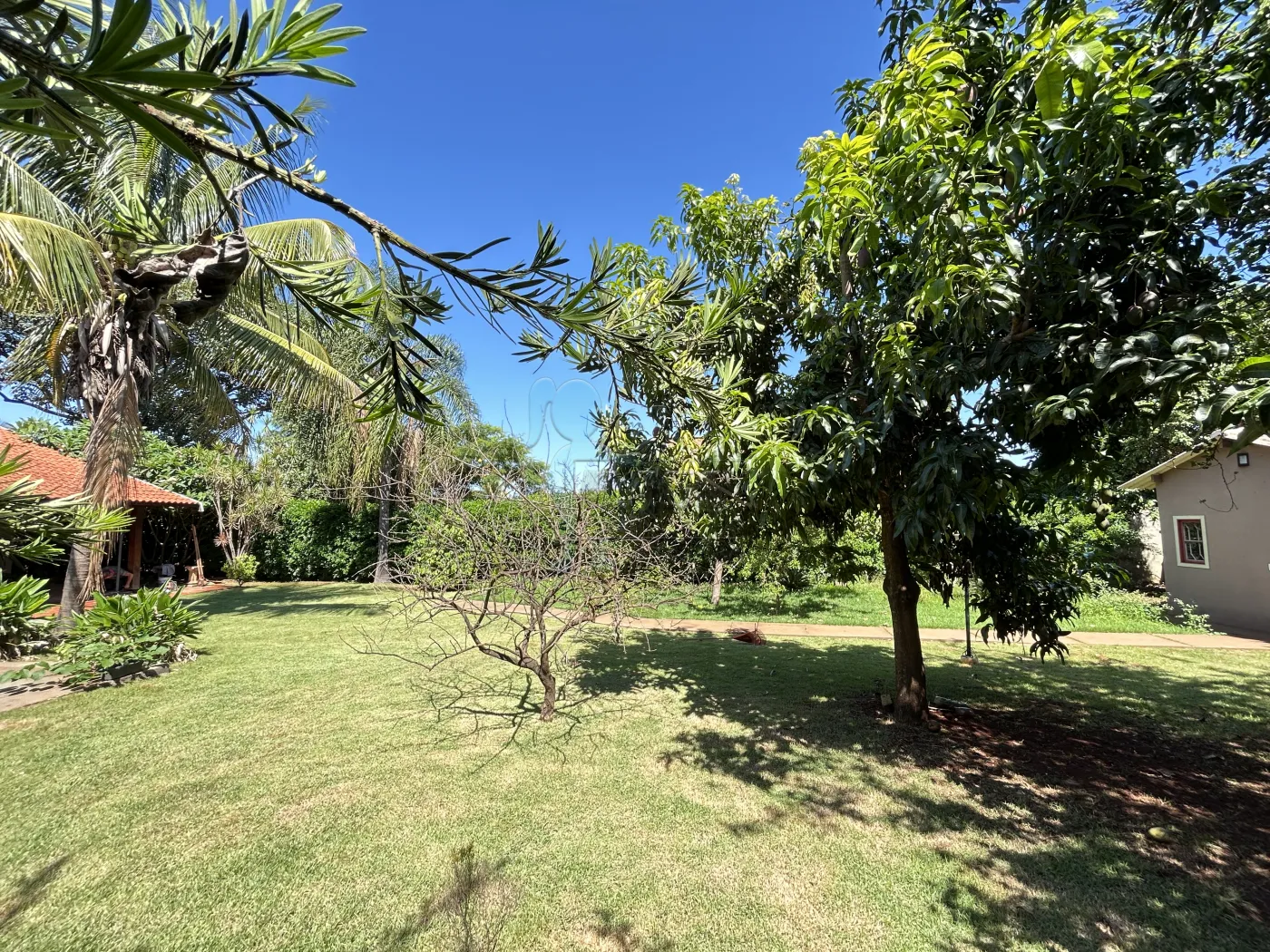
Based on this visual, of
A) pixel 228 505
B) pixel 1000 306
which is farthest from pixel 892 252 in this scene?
pixel 228 505

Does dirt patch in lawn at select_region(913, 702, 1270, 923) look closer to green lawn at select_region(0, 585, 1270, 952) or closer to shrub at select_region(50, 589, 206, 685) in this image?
green lawn at select_region(0, 585, 1270, 952)

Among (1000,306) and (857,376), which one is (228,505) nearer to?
(857,376)

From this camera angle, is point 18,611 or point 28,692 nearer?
point 18,611

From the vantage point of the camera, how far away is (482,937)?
2.65m

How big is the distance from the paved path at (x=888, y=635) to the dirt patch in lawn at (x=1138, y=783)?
453 centimetres

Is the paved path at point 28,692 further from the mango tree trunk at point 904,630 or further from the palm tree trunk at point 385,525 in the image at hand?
the mango tree trunk at point 904,630

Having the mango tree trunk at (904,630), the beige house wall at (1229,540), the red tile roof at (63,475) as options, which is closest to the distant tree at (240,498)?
the red tile roof at (63,475)

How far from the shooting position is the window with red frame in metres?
11.3

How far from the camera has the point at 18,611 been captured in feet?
14.8

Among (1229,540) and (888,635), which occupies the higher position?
(1229,540)

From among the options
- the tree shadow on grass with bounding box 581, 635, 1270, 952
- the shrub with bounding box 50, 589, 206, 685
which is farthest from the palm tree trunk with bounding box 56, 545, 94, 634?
the tree shadow on grass with bounding box 581, 635, 1270, 952

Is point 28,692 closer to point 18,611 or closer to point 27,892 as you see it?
point 18,611

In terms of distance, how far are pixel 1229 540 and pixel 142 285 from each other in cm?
1588

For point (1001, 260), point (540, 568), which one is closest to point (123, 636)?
point (540, 568)
